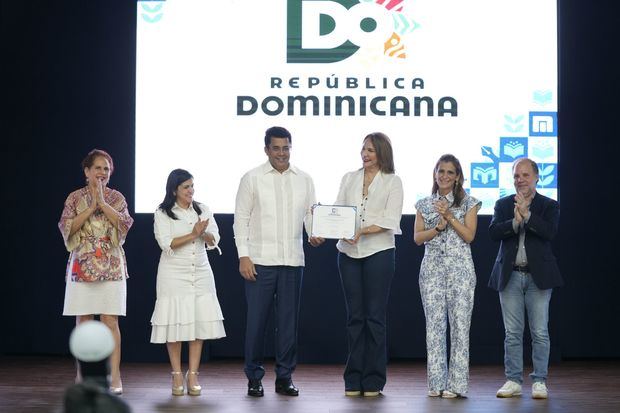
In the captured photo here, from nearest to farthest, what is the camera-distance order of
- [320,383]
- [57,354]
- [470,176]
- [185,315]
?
[185,315]
[320,383]
[470,176]
[57,354]

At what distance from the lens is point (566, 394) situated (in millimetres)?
5027

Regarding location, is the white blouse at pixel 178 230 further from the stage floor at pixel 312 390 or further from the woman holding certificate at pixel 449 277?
the woman holding certificate at pixel 449 277

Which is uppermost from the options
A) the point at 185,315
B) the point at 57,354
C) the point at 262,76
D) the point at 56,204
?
the point at 262,76

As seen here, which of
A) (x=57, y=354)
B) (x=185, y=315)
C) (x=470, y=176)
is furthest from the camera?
(x=57, y=354)

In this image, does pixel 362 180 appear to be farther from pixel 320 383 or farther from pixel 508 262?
pixel 320 383

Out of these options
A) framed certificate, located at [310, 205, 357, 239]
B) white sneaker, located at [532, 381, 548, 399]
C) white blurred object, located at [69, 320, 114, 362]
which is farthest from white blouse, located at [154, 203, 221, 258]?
white blurred object, located at [69, 320, 114, 362]

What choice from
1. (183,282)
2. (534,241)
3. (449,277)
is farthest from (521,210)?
(183,282)

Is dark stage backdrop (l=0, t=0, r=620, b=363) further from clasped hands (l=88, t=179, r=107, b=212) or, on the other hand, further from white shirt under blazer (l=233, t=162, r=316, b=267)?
clasped hands (l=88, t=179, r=107, b=212)

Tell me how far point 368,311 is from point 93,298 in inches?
57.3

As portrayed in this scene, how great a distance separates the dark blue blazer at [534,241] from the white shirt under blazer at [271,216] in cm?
105

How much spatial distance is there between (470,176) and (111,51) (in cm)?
281

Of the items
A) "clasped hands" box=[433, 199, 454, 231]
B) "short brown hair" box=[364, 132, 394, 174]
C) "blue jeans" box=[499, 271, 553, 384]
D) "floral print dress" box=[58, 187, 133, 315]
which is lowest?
"blue jeans" box=[499, 271, 553, 384]

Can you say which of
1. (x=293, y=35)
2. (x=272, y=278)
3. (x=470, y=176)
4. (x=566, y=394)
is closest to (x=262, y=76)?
(x=293, y=35)

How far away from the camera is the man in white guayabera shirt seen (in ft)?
15.9
